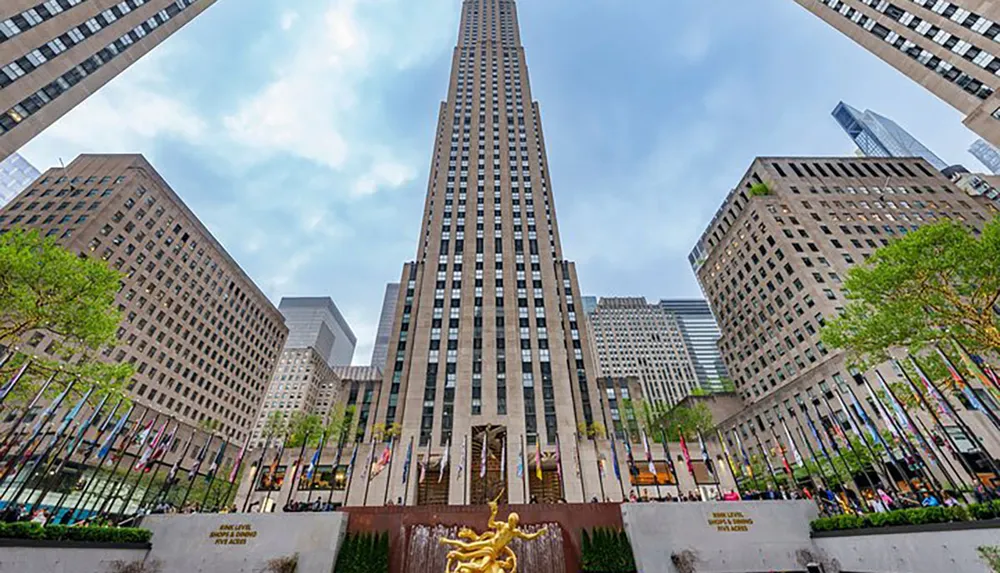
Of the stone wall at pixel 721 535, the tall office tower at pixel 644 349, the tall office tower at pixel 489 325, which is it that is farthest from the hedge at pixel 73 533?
the tall office tower at pixel 644 349

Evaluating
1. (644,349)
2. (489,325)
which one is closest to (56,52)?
(489,325)

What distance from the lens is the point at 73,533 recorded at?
19203 mm

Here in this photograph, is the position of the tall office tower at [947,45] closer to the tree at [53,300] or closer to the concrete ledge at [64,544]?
the concrete ledge at [64,544]

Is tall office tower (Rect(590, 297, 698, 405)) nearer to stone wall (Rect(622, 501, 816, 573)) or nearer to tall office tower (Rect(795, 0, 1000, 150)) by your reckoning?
tall office tower (Rect(795, 0, 1000, 150))

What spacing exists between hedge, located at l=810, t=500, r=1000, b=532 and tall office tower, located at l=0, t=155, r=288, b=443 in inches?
3135

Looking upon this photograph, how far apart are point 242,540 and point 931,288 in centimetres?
A: 4312

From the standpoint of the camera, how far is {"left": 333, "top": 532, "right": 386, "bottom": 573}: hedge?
2250 centimetres

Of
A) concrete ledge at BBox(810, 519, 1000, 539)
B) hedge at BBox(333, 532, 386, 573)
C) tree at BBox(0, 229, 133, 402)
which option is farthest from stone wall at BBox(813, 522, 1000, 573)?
tree at BBox(0, 229, 133, 402)

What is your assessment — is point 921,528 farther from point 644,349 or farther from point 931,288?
point 644,349

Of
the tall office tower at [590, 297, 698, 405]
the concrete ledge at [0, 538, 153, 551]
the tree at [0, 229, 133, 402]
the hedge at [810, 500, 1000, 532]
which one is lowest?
the concrete ledge at [0, 538, 153, 551]

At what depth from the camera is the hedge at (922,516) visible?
649 inches

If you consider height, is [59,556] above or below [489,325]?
below

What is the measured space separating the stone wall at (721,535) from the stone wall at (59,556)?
26085mm

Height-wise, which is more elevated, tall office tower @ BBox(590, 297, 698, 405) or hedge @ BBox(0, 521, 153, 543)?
tall office tower @ BBox(590, 297, 698, 405)
